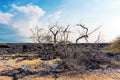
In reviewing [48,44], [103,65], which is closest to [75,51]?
[103,65]

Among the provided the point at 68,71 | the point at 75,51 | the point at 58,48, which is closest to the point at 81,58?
the point at 75,51

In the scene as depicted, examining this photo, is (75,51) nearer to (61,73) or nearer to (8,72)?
(61,73)

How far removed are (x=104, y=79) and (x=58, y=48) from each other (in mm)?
4222

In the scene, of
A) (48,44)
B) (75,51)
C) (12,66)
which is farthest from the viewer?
(48,44)

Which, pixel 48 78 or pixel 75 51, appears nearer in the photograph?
pixel 48 78

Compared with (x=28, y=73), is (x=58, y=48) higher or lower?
higher

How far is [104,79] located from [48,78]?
5.57 feet

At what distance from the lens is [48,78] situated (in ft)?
27.0

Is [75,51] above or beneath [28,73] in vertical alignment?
above

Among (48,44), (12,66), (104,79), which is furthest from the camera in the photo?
(48,44)

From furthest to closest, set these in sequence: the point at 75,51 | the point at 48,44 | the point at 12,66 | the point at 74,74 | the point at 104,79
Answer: the point at 48,44, the point at 75,51, the point at 12,66, the point at 74,74, the point at 104,79

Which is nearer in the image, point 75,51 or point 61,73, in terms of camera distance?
point 61,73

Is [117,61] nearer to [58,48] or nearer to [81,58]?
[81,58]

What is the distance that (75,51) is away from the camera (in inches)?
416
